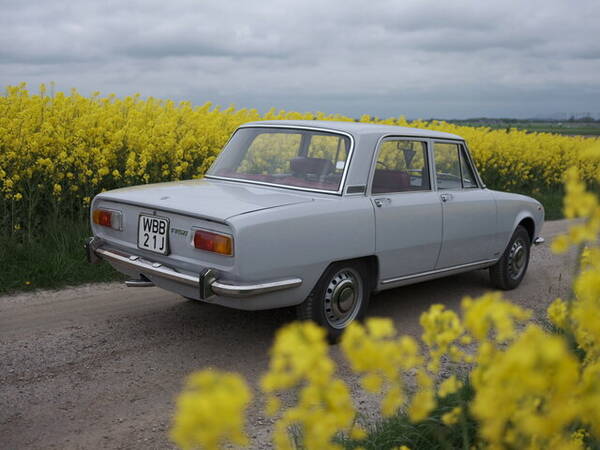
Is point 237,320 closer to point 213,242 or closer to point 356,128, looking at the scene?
point 213,242

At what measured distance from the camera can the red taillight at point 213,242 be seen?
4012mm

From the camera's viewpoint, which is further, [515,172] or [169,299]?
[515,172]

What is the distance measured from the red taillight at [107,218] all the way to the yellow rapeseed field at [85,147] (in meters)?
2.15

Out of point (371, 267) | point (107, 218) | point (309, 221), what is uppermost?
point (309, 221)

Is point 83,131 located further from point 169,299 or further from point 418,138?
point 418,138

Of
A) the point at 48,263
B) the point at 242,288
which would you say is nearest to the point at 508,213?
the point at 242,288

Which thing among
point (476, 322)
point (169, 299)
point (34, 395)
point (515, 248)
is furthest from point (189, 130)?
point (476, 322)

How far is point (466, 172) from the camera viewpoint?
244 inches

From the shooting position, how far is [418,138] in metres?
5.58

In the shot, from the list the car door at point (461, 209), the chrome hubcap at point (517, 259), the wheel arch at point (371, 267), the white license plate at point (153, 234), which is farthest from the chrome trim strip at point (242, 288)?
the chrome hubcap at point (517, 259)

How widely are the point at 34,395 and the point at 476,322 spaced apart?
3.19 metres

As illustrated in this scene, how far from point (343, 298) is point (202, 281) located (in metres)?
1.18

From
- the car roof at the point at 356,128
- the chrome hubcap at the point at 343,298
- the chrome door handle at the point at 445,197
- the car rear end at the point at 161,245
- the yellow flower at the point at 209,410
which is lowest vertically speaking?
the chrome hubcap at the point at 343,298

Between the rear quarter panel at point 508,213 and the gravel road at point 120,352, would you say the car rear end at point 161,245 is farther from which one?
the rear quarter panel at point 508,213
